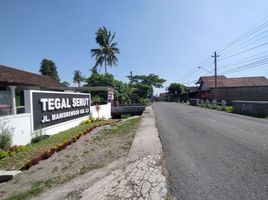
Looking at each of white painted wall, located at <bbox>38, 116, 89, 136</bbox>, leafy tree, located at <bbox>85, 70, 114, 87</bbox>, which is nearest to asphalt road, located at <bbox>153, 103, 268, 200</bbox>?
white painted wall, located at <bbox>38, 116, 89, 136</bbox>

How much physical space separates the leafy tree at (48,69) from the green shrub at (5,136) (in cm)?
7267

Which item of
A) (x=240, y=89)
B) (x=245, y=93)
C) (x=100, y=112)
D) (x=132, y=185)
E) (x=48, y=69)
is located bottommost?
(x=132, y=185)

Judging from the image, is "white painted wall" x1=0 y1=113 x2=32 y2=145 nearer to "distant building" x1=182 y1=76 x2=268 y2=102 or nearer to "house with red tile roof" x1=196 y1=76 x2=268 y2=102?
"house with red tile roof" x1=196 y1=76 x2=268 y2=102

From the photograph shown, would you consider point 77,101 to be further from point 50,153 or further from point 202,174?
point 202,174

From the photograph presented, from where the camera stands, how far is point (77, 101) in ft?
60.1

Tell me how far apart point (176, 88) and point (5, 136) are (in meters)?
87.3

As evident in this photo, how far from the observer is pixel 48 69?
263ft

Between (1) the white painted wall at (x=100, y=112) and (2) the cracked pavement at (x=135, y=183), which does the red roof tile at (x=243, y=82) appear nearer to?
(1) the white painted wall at (x=100, y=112)

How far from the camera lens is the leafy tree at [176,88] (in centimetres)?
9257

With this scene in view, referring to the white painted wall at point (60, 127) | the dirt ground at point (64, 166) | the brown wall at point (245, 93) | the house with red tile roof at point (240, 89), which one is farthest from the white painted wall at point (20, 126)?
the brown wall at point (245, 93)

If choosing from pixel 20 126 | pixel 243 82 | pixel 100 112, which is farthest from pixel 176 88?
pixel 20 126

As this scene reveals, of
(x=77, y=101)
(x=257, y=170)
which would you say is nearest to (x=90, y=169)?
(x=257, y=170)

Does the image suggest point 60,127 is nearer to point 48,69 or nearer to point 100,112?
point 100,112

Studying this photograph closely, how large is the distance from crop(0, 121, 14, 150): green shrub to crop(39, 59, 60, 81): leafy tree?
72.7 m
